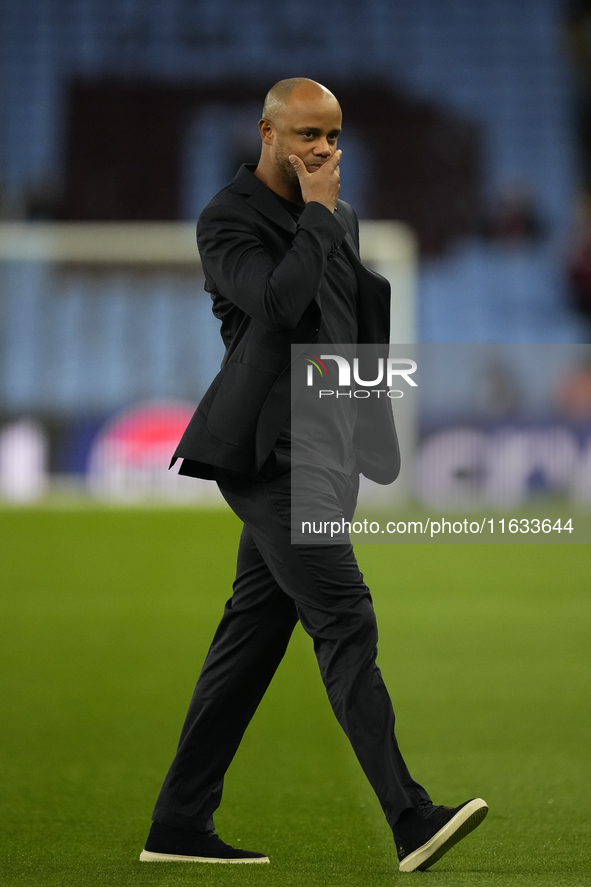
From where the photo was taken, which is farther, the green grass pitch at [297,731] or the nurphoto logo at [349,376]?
the green grass pitch at [297,731]

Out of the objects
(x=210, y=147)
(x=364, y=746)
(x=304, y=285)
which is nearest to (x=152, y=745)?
(x=364, y=746)

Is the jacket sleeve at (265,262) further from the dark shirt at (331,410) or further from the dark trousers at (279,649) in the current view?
the dark trousers at (279,649)

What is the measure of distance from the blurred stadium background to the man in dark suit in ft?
42.6

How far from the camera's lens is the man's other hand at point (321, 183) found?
2621 mm

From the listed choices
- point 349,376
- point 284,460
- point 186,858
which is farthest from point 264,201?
point 186,858

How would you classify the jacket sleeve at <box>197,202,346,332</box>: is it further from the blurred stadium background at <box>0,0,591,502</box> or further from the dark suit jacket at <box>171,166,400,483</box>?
the blurred stadium background at <box>0,0,591,502</box>

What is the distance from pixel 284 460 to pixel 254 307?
0.36 m

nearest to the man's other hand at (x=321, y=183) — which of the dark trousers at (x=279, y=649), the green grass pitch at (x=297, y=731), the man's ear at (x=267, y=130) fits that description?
the man's ear at (x=267, y=130)

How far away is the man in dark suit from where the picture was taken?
2574 millimetres

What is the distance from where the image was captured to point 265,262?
2.62 metres

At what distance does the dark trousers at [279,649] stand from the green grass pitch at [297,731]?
0.73 ft

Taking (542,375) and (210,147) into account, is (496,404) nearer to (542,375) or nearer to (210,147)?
(542,375)

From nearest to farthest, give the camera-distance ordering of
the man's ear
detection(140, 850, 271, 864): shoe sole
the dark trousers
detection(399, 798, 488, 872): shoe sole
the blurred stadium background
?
1. detection(399, 798, 488, 872): shoe sole
2. the dark trousers
3. the man's ear
4. detection(140, 850, 271, 864): shoe sole
5. the blurred stadium background

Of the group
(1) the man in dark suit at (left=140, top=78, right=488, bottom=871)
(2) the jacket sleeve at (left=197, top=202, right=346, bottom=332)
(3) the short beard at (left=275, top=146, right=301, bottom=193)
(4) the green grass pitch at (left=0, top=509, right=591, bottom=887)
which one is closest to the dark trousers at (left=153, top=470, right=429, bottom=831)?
(1) the man in dark suit at (left=140, top=78, right=488, bottom=871)
